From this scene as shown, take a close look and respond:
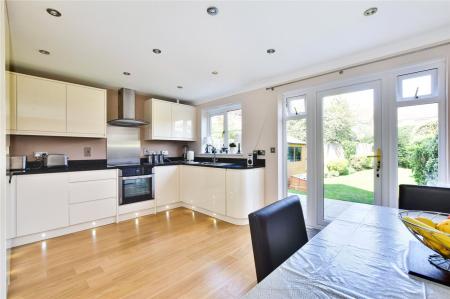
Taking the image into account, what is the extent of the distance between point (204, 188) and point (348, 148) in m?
2.21

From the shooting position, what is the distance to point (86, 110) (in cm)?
312

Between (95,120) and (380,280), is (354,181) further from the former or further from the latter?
(95,120)

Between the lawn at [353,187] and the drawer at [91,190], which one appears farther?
the drawer at [91,190]

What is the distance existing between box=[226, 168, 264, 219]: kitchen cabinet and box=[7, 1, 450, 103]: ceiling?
149 centimetres

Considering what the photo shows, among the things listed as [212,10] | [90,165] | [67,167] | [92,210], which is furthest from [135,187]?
[212,10]

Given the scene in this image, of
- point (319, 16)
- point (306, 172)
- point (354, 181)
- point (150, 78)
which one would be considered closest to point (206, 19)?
point (319, 16)

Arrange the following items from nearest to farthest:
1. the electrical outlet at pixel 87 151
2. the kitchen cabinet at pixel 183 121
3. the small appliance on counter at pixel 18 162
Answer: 1. the small appliance on counter at pixel 18 162
2. the electrical outlet at pixel 87 151
3. the kitchen cabinet at pixel 183 121

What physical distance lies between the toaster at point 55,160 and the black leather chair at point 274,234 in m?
3.34

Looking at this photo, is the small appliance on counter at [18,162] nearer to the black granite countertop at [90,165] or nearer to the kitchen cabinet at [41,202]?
the black granite countertop at [90,165]

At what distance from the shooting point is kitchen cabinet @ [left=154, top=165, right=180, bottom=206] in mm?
3611

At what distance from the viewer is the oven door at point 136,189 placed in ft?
10.6

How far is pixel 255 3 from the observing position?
156 cm

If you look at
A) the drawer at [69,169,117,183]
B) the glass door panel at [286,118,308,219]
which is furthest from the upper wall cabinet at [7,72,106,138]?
the glass door panel at [286,118,308,219]

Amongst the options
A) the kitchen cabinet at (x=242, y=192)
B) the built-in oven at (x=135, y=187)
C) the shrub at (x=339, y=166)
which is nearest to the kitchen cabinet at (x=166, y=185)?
the built-in oven at (x=135, y=187)
